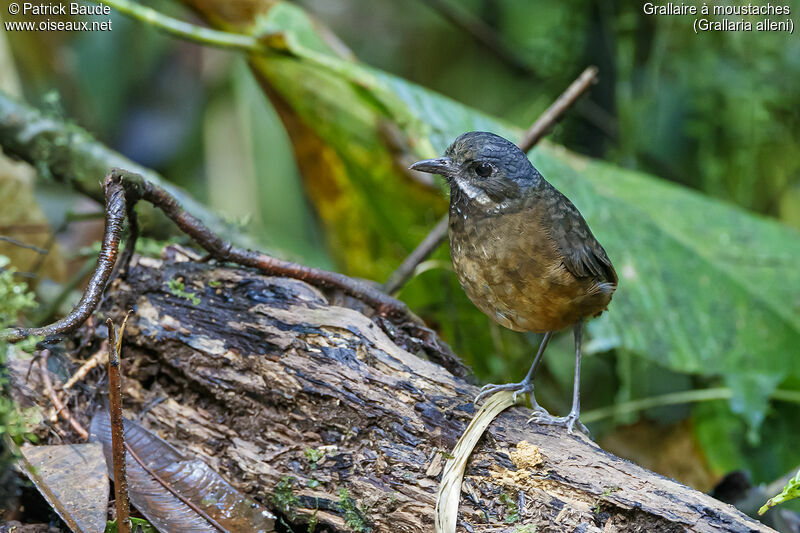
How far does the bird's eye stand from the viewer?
2.04 metres

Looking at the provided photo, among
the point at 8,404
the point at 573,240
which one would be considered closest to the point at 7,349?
the point at 8,404

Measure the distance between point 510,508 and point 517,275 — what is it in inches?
24.6

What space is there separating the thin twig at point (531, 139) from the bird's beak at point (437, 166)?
0.56 m

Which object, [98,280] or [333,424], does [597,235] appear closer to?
[333,424]

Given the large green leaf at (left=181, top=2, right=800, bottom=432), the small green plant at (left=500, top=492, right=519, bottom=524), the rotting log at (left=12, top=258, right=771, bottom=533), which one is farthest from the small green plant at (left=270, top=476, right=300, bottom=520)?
the large green leaf at (left=181, top=2, right=800, bottom=432)

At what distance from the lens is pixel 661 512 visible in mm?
1483

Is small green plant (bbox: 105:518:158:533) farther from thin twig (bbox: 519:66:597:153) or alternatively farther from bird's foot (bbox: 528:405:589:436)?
thin twig (bbox: 519:66:597:153)

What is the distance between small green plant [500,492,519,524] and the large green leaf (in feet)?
4.73

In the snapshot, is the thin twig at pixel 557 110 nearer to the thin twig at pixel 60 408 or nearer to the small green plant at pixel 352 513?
the small green plant at pixel 352 513

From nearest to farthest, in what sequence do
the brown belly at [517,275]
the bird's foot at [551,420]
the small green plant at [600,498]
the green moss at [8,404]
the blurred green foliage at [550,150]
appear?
the green moss at [8,404] → the small green plant at [600,498] → the bird's foot at [551,420] → the brown belly at [517,275] → the blurred green foliage at [550,150]

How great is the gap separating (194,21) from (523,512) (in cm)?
516

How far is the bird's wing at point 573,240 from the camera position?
6.52 feet

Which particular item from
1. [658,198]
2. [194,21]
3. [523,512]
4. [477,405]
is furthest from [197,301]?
[194,21]

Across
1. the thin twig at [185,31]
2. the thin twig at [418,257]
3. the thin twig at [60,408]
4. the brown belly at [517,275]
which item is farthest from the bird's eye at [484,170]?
the thin twig at [185,31]
